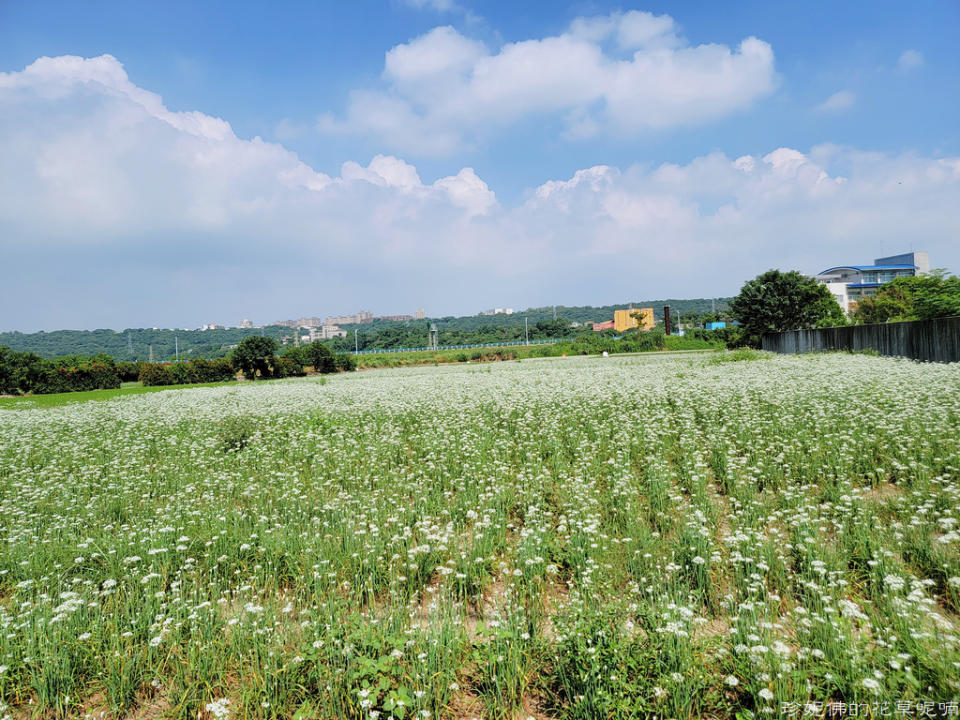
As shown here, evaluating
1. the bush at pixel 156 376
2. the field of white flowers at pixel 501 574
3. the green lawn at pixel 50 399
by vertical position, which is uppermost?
the bush at pixel 156 376

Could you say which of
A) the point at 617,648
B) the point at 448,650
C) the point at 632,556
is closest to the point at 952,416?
the point at 632,556

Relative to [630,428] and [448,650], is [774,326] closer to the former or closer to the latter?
[630,428]

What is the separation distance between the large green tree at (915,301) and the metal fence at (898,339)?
4.53 metres

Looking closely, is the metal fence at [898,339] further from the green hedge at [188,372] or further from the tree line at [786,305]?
the green hedge at [188,372]

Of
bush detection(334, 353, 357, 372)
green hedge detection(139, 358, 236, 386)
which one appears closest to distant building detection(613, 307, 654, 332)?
bush detection(334, 353, 357, 372)

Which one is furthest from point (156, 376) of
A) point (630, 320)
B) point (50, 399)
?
point (630, 320)

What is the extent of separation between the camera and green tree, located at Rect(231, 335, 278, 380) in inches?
1750

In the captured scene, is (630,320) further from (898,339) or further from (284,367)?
(898,339)

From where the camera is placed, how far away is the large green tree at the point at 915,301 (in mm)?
28948

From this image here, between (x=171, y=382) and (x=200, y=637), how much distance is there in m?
44.9

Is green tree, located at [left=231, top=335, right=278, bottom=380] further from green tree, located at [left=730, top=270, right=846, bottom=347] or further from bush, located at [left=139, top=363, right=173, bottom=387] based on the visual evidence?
green tree, located at [left=730, top=270, right=846, bottom=347]

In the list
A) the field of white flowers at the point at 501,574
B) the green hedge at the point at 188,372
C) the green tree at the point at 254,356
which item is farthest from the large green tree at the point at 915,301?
the green hedge at the point at 188,372

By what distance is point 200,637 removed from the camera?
3.56 meters

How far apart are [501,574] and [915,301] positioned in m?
47.4
